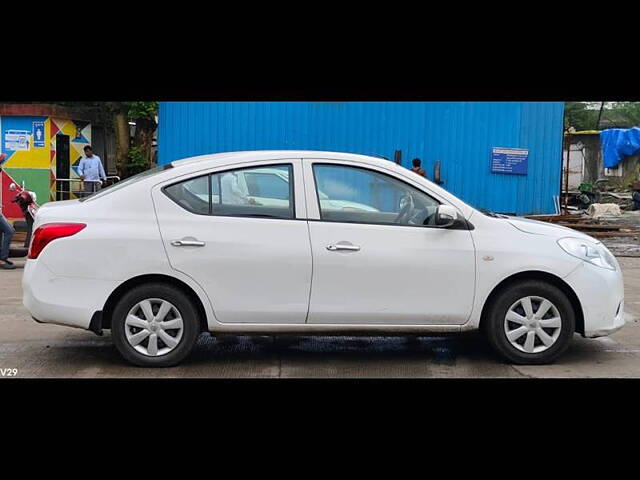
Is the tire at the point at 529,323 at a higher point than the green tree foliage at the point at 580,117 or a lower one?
lower

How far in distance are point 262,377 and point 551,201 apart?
487 inches

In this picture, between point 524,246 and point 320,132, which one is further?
point 320,132

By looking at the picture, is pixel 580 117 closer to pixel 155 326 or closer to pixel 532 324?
pixel 532 324

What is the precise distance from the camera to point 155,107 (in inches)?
764

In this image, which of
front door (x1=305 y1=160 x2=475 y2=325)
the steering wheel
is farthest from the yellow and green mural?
the steering wheel

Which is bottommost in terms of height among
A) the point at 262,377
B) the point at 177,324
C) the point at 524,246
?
the point at 262,377

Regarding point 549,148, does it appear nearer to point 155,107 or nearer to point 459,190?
point 459,190

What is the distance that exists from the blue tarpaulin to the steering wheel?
22.0 metres

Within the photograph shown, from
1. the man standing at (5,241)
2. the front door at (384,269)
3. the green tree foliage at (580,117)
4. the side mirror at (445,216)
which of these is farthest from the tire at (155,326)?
the green tree foliage at (580,117)

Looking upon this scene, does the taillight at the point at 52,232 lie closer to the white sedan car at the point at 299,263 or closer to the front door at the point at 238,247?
the white sedan car at the point at 299,263

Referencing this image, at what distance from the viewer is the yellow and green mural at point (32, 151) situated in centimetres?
1616

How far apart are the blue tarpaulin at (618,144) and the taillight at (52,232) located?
23.5 metres

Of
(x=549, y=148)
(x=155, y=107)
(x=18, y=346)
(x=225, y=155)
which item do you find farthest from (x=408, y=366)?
(x=155, y=107)

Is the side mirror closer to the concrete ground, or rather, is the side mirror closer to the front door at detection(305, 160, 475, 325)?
the front door at detection(305, 160, 475, 325)
